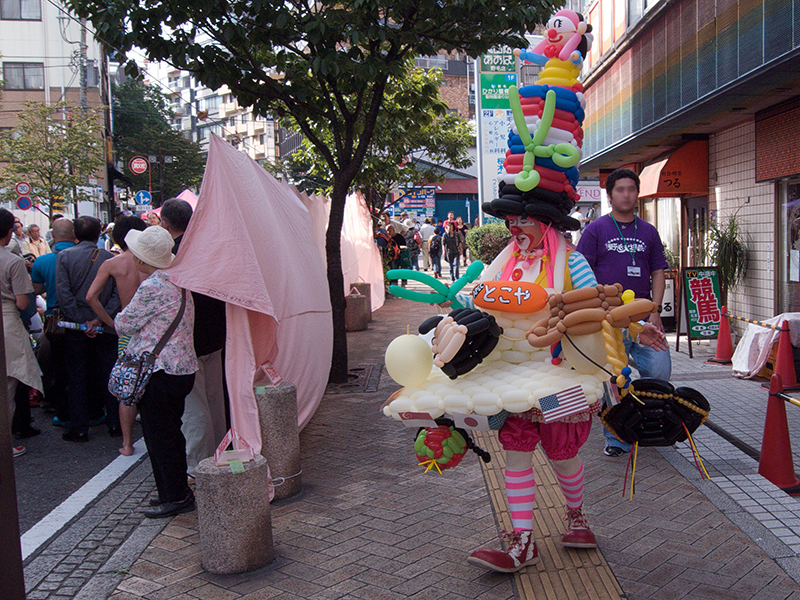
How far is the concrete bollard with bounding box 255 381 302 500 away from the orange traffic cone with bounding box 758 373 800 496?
325 centimetres

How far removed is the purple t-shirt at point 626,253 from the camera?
531 cm

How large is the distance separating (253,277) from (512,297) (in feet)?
6.70

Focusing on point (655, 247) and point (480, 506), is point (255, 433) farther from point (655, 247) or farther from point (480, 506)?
point (655, 247)

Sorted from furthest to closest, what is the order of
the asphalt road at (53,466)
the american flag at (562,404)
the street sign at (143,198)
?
1. the street sign at (143,198)
2. the asphalt road at (53,466)
3. the american flag at (562,404)

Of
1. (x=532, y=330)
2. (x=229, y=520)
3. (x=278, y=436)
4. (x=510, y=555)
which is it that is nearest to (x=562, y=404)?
(x=532, y=330)

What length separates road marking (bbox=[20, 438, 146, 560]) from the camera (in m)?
4.39

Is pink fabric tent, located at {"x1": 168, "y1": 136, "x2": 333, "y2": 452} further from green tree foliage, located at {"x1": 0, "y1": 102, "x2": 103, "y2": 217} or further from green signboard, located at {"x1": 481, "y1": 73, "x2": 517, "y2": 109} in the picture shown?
green tree foliage, located at {"x1": 0, "y1": 102, "x2": 103, "y2": 217}

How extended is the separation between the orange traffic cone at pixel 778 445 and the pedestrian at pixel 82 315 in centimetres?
542

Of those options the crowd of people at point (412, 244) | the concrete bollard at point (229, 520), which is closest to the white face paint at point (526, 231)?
the concrete bollard at point (229, 520)

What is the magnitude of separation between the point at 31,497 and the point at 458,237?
17529 mm

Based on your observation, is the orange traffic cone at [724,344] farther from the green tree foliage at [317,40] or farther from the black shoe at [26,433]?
the black shoe at [26,433]

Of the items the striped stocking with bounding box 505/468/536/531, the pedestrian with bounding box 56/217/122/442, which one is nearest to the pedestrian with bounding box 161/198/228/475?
the pedestrian with bounding box 56/217/122/442

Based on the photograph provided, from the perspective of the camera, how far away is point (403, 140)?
52.4 feet

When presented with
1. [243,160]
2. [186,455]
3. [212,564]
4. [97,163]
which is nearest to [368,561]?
[212,564]
